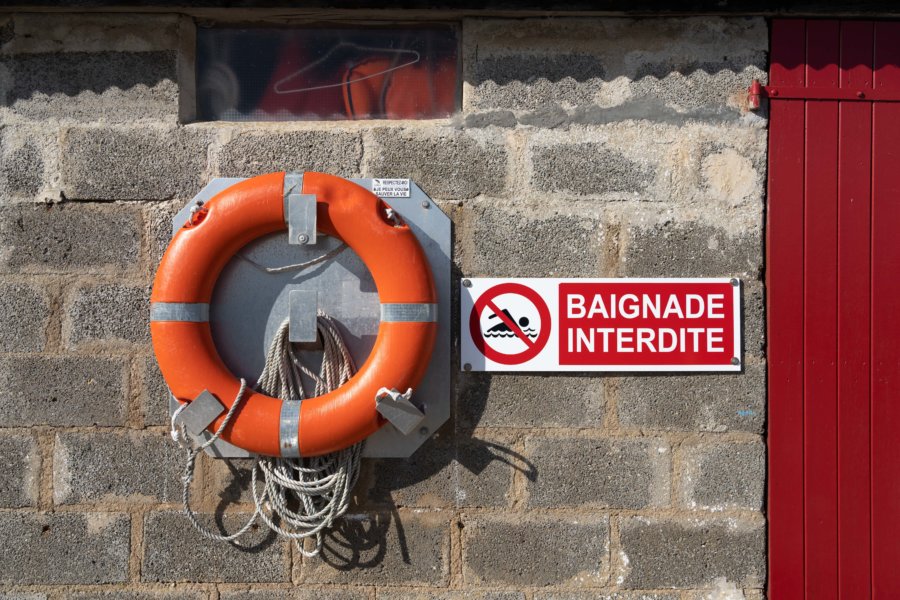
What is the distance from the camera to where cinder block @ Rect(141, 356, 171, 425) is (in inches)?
73.9

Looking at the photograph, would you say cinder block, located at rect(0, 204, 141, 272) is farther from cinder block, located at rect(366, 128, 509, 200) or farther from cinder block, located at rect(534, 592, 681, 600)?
cinder block, located at rect(534, 592, 681, 600)

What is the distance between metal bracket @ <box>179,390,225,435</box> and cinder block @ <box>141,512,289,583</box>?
274 mm

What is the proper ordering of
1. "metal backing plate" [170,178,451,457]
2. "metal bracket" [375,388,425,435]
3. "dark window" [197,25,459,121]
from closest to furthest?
"metal bracket" [375,388,425,435] < "metal backing plate" [170,178,451,457] < "dark window" [197,25,459,121]

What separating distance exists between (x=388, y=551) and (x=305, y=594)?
0.23 meters

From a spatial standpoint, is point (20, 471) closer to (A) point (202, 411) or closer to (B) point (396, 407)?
(A) point (202, 411)

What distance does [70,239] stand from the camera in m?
1.89

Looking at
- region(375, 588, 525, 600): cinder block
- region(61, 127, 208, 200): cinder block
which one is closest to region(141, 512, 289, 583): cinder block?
region(375, 588, 525, 600): cinder block

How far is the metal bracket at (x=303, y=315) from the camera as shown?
175 centimetres

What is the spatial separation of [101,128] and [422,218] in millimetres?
826

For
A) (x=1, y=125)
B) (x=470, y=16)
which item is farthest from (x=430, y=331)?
(x=1, y=125)

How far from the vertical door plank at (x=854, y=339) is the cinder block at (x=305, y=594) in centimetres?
117

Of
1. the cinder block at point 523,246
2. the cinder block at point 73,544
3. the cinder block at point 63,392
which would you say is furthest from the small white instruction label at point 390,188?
the cinder block at point 73,544

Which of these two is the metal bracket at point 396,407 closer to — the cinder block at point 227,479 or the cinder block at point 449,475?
the cinder block at point 449,475

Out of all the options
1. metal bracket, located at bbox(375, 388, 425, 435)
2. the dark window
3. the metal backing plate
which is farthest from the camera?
the dark window
